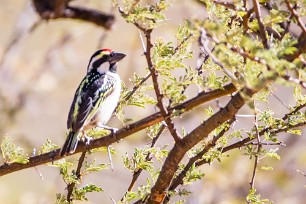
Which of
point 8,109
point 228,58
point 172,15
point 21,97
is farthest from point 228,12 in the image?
point 172,15

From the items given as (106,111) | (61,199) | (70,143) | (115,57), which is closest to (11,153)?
(61,199)

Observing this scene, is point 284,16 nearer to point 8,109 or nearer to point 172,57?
point 172,57

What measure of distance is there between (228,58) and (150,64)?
20 centimetres

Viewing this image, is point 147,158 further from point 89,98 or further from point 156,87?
point 89,98

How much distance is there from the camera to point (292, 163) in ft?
23.3

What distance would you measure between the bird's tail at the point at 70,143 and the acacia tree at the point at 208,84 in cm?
4

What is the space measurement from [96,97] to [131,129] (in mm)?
1151

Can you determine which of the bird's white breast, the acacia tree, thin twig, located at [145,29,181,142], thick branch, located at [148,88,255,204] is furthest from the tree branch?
thin twig, located at [145,29,181,142]

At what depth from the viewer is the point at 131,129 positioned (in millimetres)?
2229

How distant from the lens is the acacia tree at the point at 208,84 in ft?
5.85

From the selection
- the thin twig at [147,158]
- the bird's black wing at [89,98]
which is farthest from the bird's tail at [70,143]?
the thin twig at [147,158]

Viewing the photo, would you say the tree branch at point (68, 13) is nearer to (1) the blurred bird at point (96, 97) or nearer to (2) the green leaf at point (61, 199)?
(1) the blurred bird at point (96, 97)

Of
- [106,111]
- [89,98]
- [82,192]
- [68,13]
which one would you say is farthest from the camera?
[68,13]

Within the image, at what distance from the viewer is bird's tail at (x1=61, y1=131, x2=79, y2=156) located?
2.45 m
